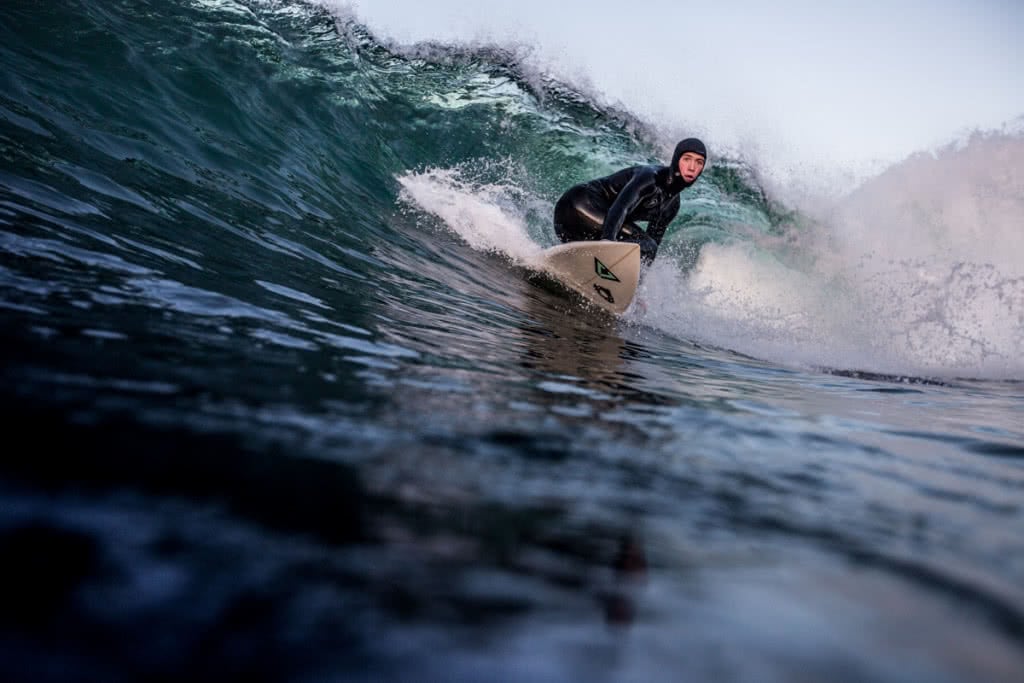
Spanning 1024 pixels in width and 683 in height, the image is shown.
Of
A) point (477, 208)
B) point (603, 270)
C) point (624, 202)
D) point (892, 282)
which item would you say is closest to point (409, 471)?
point (603, 270)

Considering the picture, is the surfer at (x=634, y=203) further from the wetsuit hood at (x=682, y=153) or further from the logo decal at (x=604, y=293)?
the logo decal at (x=604, y=293)

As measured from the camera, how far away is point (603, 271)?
246 inches

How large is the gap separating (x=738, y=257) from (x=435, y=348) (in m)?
10.4

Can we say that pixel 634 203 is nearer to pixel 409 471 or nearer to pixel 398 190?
pixel 398 190

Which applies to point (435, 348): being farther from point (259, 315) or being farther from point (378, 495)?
point (378, 495)

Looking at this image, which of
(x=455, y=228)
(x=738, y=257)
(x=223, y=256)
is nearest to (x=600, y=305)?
(x=455, y=228)

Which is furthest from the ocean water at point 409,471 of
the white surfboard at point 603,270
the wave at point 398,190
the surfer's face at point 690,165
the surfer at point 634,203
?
the surfer's face at point 690,165

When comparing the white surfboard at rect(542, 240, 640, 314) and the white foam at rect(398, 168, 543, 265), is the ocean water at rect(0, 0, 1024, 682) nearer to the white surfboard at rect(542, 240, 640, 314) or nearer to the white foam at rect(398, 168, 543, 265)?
the white surfboard at rect(542, 240, 640, 314)

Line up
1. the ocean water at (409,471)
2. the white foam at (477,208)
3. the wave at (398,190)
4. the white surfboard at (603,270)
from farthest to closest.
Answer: the white foam at (477,208), the white surfboard at (603,270), the wave at (398,190), the ocean water at (409,471)

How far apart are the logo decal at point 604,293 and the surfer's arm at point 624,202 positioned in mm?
504

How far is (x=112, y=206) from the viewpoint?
3537 mm

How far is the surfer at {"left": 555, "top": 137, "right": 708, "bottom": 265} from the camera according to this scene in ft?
21.2

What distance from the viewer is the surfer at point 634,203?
6.47 metres

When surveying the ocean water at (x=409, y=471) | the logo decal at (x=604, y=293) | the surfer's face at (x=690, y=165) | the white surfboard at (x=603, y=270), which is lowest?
the ocean water at (x=409, y=471)
